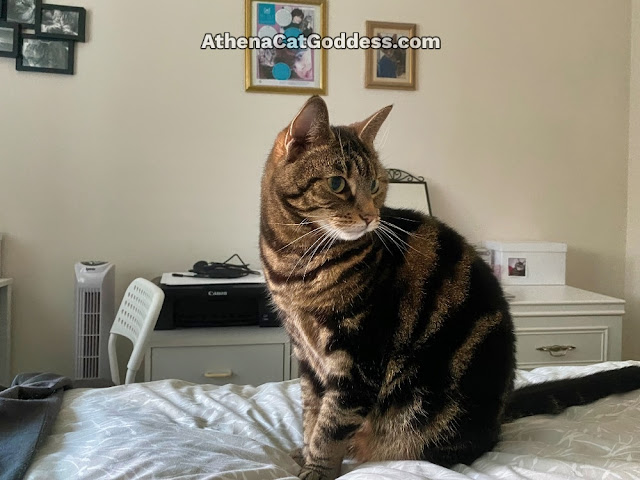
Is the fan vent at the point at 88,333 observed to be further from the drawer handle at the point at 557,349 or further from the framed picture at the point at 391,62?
the drawer handle at the point at 557,349

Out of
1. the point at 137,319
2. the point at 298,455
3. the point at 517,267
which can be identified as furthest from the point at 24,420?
the point at 517,267

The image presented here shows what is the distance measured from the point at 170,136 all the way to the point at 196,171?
182mm

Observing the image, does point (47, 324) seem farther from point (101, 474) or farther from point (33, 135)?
point (101, 474)

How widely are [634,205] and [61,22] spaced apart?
2742mm

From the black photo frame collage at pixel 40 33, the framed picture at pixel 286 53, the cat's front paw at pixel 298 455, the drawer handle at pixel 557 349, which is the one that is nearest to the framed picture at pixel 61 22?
the black photo frame collage at pixel 40 33

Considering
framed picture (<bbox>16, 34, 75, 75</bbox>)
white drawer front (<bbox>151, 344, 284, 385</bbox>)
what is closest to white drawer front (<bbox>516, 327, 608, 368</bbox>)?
white drawer front (<bbox>151, 344, 284, 385</bbox>)

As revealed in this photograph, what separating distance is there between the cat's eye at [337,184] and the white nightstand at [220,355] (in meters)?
1.11

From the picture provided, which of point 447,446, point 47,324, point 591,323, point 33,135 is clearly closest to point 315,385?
point 447,446

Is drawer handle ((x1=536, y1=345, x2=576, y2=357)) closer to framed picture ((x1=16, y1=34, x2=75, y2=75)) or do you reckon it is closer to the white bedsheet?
the white bedsheet

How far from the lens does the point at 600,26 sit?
2586 millimetres

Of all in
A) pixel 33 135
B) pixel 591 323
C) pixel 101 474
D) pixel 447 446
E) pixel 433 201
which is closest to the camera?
pixel 101 474

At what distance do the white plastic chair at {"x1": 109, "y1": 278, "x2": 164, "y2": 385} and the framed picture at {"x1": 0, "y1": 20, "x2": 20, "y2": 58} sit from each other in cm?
112

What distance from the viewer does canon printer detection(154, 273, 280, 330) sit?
189 centimetres

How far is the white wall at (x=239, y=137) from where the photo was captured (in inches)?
86.1
